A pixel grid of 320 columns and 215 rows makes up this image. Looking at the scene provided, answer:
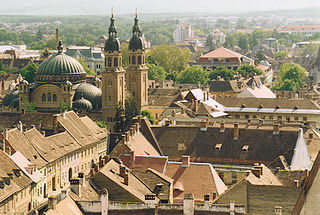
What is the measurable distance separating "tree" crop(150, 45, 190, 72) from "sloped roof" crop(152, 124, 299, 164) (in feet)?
422

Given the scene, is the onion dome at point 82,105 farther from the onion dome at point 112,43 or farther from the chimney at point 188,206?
the chimney at point 188,206

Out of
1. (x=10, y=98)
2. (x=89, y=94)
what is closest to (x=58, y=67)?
(x=89, y=94)

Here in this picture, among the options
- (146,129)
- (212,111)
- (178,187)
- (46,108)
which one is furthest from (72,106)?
(178,187)

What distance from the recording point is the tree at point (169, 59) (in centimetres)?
18850

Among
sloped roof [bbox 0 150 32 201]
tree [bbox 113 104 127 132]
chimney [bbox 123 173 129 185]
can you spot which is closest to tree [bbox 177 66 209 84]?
tree [bbox 113 104 127 132]

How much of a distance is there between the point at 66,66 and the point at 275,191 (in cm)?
6770

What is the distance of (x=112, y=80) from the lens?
3824 inches

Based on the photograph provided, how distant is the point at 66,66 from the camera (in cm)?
10162

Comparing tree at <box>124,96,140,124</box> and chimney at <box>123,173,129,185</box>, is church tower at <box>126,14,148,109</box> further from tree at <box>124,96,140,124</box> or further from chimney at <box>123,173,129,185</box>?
chimney at <box>123,173,129,185</box>

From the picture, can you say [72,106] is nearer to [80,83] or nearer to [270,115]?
[80,83]

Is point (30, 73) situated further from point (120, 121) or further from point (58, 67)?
point (120, 121)

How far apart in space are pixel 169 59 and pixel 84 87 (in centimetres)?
9066

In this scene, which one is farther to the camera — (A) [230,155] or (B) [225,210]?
(A) [230,155]

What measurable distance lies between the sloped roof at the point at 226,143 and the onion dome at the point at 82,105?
38240mm
